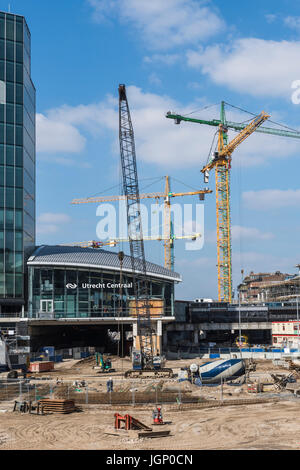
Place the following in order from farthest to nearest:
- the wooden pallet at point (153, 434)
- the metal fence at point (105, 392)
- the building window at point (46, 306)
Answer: the building window at point (46, 306), the metal fence at point (105, 392), the wooden pallet at point (153, 434)

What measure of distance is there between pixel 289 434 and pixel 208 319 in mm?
95542

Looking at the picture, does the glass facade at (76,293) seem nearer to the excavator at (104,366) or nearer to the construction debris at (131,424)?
the excavator at (104,366)

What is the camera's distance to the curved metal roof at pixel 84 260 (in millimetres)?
98688

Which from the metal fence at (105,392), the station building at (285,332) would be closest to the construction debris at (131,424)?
the metal fence at (105,392)

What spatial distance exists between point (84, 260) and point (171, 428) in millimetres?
64716

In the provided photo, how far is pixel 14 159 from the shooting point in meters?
100

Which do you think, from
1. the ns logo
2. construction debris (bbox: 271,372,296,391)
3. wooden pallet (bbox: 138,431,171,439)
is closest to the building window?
the ns logo

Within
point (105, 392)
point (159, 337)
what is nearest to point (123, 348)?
point (159, 337)

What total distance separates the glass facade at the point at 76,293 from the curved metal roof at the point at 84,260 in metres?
1.30

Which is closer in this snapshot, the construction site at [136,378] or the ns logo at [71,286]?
the construction site at [136,378]

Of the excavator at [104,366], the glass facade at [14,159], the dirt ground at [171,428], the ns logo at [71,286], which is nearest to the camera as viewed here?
the dirt ground at [171,428]

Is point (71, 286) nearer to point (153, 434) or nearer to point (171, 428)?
point (171, 428)
